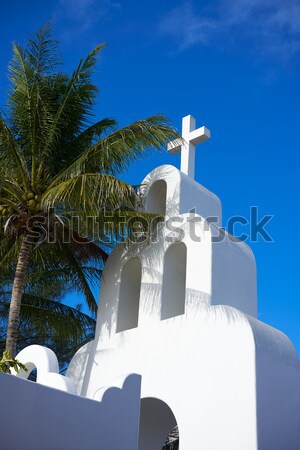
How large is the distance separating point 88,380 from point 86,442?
450 centimetres

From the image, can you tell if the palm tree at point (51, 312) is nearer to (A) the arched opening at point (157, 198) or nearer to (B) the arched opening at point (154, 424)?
(A) the arched opening at point (157, 198)

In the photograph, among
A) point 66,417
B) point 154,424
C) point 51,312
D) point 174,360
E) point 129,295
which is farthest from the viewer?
point 51,312

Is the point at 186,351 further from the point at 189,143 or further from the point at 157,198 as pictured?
the point at 189,143

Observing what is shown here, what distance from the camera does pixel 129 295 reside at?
43.3ft

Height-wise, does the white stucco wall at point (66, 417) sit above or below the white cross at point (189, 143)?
below

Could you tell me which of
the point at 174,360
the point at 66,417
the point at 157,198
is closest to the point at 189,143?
the point at 157,198

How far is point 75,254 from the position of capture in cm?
1445

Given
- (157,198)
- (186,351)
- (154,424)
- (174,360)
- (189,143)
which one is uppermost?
(189,143)

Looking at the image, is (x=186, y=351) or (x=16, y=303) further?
(x=16, y=303)

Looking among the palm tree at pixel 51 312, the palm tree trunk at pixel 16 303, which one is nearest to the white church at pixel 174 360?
the palm tree trunk at pixel 16 303

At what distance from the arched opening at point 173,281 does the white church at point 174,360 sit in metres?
0.03

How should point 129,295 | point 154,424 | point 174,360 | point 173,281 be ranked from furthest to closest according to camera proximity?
point 129,295 → point 173,281 → point 154,424 → point 174,360

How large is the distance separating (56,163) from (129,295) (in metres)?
3.62

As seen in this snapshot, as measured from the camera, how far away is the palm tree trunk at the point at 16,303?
11.9 meters
